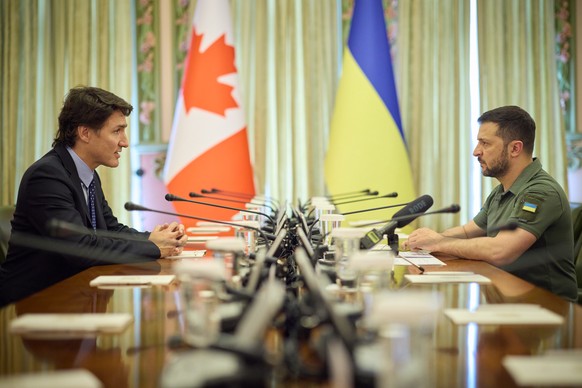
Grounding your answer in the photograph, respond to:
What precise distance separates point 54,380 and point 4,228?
236 centimetres

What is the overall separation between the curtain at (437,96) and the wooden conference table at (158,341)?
3.08 m

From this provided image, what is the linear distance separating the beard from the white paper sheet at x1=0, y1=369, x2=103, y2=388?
2288 millimetres

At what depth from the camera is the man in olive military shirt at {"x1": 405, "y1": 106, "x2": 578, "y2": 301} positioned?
2.64 metres

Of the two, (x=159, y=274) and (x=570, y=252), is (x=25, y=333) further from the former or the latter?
(x=570, y=252)

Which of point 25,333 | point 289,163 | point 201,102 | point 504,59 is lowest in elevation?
point 25,333

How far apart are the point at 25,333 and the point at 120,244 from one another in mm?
1285

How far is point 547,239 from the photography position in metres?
2.71

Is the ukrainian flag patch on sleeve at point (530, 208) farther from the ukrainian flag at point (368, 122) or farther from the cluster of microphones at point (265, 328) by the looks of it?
the ukrainian flag at point (368, 122)

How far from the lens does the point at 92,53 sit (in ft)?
17.3

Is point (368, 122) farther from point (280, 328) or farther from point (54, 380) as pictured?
point (54, 380)

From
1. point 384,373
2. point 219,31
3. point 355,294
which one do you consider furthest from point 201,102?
point 384,373

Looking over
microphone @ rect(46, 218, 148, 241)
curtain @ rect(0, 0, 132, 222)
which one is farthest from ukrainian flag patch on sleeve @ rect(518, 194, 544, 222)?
curtain @ rect(0, 0, 132, 222)

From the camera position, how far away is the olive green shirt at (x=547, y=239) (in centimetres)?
264

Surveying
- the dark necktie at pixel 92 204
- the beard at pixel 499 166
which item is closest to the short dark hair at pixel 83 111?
the dark necktie at pixel 92 204
